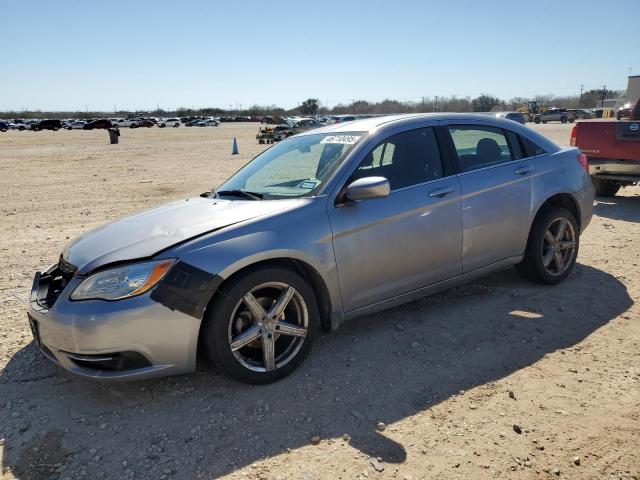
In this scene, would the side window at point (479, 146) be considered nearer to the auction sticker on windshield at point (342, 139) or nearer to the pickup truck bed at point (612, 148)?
the auction sticker on windshield at point (342, 139)

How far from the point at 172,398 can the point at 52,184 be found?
12.2 metres

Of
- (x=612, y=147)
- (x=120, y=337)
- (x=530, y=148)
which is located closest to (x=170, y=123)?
(x=612, y=147)

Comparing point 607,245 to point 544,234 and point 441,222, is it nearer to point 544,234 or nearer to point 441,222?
point 544,234

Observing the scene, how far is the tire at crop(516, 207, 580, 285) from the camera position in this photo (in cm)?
478

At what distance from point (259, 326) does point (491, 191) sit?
2345mm

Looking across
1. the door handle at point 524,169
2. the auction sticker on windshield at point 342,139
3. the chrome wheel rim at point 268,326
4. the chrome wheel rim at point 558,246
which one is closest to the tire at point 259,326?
the chrome wheel rim at point 268,326

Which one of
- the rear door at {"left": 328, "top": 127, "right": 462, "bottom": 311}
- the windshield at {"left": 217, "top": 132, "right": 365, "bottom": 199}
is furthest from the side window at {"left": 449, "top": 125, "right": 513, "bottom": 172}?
the windshield at {"left": 217, "top": 132, "right": 365, "bottom": 199}

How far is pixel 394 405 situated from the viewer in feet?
10.3

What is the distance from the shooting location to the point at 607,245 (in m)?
6.41

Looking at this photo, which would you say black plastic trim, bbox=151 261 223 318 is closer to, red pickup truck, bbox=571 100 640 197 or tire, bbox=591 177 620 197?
Answer: red pickup truck, bbox=571 100 640 197

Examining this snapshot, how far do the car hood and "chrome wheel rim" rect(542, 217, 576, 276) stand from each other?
2750 millimetres

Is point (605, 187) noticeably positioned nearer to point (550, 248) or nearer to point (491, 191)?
point (550, 248)

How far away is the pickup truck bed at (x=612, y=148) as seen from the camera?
849 cm

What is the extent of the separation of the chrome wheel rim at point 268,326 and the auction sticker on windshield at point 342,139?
1282 millimetres
